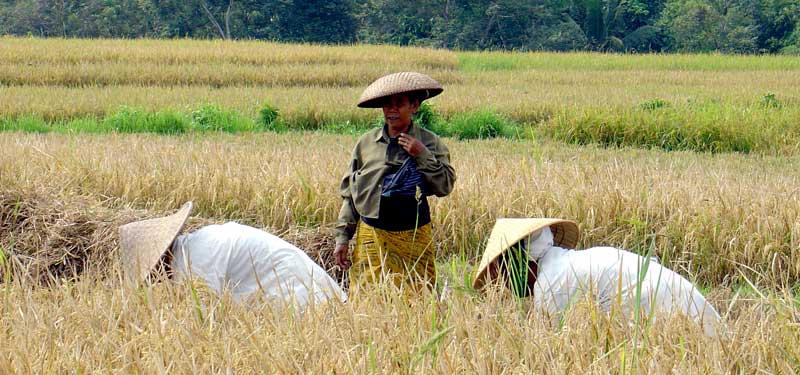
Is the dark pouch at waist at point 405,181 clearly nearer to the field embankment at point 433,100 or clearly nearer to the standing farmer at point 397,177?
the standing farmer at point 397,177

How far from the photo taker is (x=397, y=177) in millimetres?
4230

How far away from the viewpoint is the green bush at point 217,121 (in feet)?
38.1

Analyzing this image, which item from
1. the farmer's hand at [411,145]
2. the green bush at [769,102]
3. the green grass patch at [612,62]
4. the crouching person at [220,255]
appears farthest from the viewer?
the green grass patch at [612,62]

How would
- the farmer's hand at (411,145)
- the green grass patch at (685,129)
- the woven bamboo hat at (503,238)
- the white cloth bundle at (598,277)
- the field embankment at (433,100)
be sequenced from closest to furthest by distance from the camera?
the white cloth bundle at (598,277), the woven bamboo hat at (503,238), the farmer's hand at (411,145), the green grass patch at (685,129), the field embankment at (433,100)

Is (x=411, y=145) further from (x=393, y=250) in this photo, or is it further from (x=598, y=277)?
(x=598, y=277)

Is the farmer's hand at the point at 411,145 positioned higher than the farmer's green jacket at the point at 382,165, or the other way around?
the farmer's hand at the point at 411,145

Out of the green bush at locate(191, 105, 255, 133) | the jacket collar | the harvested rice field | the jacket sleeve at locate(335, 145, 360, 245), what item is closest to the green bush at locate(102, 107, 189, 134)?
the green bush at locate(191, 105, 255, 133)

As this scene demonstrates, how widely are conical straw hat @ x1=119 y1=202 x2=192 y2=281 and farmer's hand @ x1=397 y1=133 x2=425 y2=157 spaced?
3.07 ft

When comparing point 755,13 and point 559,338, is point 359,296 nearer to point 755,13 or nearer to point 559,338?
point 559,338

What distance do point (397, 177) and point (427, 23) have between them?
113 ft

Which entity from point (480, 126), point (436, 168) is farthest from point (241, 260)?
point (480, 126)

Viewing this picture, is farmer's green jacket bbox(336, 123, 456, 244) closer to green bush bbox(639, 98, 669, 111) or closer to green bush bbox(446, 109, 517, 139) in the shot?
green bush bbox(446, 109, 517, 139)

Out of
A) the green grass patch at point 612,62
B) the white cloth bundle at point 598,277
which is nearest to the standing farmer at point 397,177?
the white cloth bundle at point 598,277

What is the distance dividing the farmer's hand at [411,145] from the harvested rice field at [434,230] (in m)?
0.61
